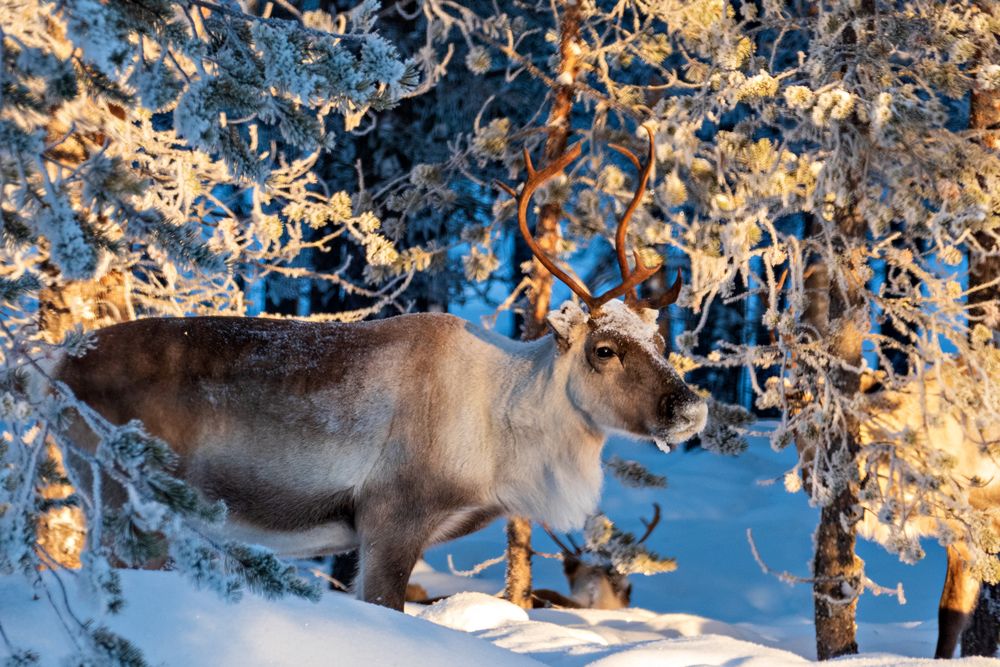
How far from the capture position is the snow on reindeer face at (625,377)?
4.49 meters

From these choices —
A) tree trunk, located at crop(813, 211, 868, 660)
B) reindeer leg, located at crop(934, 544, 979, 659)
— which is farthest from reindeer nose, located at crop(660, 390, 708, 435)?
reindeer leg, located at crop(934, 544, 979, 659)

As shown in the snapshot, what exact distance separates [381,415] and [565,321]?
915 mm

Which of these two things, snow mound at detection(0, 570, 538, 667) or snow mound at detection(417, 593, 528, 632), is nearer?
snow mound at detection(0, 570, 538, 667)

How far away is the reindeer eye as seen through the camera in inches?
185

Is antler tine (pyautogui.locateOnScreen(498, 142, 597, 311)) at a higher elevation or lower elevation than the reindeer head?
higher

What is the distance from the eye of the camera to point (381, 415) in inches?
181

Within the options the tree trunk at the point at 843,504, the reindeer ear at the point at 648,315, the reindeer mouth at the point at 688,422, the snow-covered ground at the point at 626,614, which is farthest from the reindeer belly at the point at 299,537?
the tree trunk at the point at 843,504

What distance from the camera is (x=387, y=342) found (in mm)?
4742

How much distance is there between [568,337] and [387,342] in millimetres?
809

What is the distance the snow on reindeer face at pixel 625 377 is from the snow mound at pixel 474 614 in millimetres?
1374

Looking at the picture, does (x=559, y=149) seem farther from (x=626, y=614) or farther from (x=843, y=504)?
(x=626, y=614)

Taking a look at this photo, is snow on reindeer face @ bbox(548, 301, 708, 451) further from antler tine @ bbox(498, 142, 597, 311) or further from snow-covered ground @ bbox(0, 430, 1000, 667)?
snow-covered ground @ bbox(0, 430, 1000, 667)

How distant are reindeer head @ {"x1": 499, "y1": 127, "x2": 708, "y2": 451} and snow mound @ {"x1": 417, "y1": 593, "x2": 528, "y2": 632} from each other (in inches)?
54.1

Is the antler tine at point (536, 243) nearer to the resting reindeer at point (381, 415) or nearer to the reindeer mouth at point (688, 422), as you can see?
the resting reindeer at point (381, 415)
